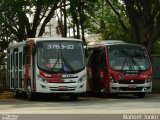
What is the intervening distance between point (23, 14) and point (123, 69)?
10842 mm

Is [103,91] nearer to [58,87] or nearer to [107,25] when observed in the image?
[58,87]

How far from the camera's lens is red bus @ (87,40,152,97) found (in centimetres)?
2888

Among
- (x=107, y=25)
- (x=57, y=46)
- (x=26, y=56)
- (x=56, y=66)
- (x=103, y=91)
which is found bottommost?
(x=103, y=91)

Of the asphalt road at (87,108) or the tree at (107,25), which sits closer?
the asphalt road at (87,108)

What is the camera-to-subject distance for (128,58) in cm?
2938

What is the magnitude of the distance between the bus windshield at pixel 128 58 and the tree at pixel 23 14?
5.53m

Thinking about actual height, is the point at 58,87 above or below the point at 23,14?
below

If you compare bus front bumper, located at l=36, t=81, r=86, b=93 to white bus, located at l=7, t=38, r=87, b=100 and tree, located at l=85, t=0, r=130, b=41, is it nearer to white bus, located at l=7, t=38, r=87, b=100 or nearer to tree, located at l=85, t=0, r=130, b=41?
white bus, located at l=7, t=38, r=87, b=100

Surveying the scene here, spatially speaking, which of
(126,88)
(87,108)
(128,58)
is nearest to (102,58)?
(128,58)

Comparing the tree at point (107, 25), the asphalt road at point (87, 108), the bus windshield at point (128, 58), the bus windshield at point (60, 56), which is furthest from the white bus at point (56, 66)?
the tree at point (107, 25)

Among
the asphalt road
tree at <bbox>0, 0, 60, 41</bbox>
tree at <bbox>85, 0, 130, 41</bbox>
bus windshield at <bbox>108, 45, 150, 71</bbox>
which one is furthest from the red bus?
tree at <bbox>85, 0, 130, 41</bbox>

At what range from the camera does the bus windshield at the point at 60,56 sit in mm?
26953

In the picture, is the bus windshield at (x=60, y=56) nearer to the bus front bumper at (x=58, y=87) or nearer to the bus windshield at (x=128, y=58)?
the bus front bumper at (x=58, y=87)

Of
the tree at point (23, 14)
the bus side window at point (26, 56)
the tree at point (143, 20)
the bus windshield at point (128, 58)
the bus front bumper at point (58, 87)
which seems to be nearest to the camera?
the bus front bumper at point (58, 87)
